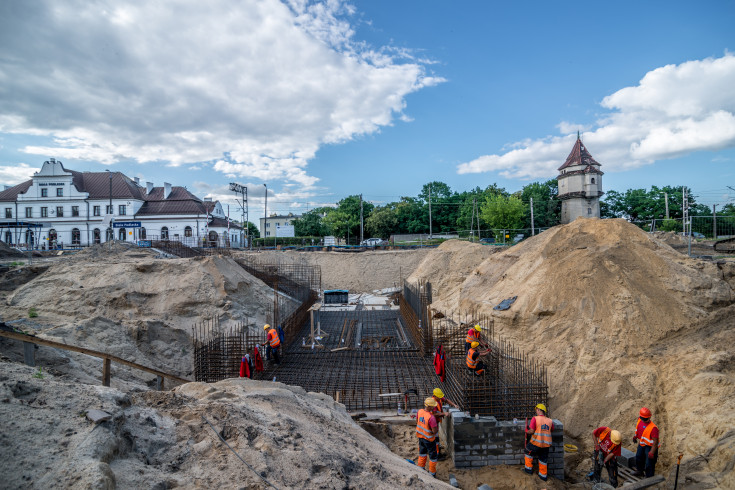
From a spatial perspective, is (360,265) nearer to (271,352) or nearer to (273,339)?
(271,352)

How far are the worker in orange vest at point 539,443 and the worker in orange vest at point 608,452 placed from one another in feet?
2.66

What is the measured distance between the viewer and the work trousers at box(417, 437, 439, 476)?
598 centimetres

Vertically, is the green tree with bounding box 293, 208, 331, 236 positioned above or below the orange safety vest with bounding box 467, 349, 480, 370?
above

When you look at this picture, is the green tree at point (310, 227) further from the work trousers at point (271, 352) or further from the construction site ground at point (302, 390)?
the work trousers at point (271, 352)

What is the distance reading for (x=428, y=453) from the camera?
6.06m

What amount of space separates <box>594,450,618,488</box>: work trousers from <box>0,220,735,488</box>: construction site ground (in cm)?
47

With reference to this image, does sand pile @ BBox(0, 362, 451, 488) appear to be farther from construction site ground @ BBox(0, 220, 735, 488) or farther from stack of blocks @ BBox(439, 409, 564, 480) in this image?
stack of blocks @ BBox(439, 409, 564, 480)

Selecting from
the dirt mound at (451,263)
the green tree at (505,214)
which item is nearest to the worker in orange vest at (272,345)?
the dirt mound at (451,263)

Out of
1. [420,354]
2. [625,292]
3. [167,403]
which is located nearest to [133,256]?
[420,354]

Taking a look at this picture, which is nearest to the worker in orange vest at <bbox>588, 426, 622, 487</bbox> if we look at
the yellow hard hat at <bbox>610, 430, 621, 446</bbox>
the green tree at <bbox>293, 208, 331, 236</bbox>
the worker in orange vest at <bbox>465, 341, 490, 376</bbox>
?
the yellow hard hat at <bbox>610, 430, 621, 446</bbox>

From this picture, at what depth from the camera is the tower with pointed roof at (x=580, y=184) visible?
37.5 meters

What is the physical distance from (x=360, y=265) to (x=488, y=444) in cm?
2433

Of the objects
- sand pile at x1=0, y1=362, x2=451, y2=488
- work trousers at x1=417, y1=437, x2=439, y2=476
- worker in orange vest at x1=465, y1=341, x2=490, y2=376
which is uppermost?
sand pile at x1=0, y1=362, x2=451, y2=488

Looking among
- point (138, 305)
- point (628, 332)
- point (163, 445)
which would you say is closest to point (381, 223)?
point (138, 305)
